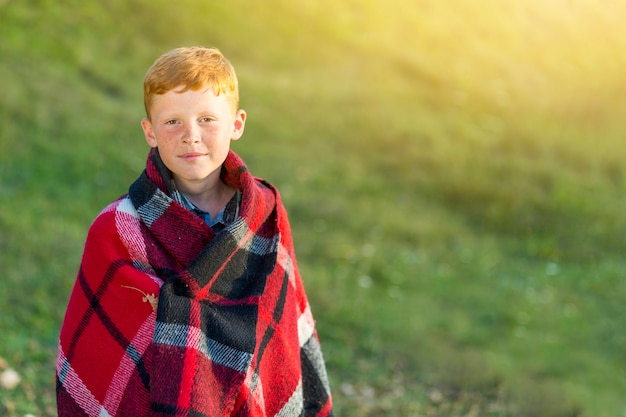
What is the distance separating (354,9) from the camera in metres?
10.0

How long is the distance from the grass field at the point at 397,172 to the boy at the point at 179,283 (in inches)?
71.1

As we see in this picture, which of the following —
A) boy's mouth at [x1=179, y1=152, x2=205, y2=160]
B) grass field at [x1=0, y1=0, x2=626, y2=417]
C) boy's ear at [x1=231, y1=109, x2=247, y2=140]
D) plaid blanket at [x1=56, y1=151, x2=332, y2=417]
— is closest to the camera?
plaid blanket at [x1=56, y1=151, x2=332, y2=417]

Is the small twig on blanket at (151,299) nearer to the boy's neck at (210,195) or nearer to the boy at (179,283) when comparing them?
the boy at (179,283)

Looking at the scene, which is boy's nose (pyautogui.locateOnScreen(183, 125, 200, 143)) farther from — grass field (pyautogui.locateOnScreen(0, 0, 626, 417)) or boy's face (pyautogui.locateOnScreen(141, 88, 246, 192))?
grass field (pyautogui.locateOnScreen(0, 0, 626, 417))

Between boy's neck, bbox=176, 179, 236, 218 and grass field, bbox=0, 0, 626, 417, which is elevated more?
grass field, bbox=0, 0, 626, 417

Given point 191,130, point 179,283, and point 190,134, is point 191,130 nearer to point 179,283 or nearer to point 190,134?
point 190,134

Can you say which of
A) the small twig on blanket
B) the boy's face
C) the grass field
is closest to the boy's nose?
the boy's face

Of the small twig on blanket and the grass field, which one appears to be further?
the grass field

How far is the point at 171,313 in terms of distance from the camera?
239cm

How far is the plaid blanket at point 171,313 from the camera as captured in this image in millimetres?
2398

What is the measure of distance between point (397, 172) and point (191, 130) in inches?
228

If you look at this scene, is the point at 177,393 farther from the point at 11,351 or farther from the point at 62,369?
the point at 11,351

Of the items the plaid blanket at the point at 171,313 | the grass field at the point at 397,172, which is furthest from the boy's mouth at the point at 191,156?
the grass field at the point at 397,172

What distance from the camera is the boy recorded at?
7.90ft
